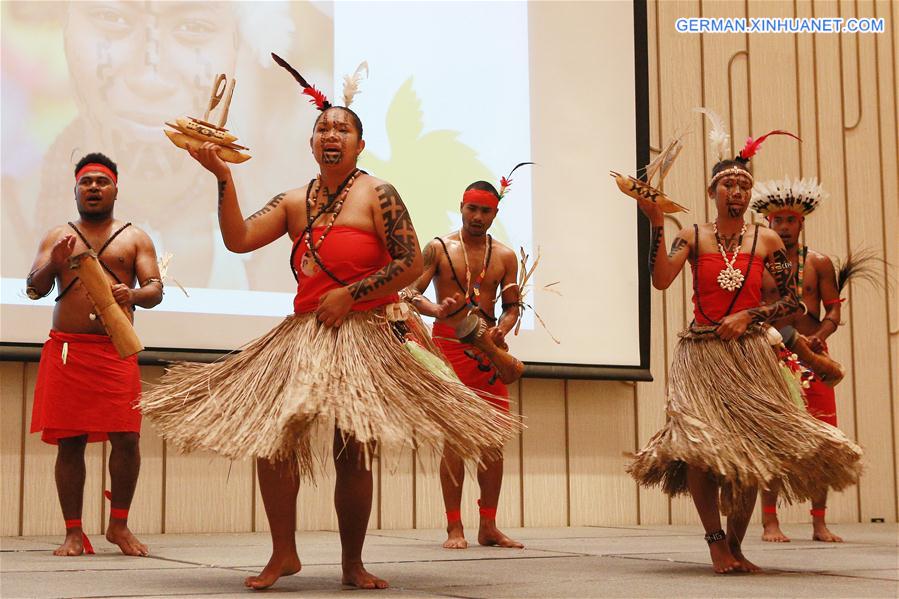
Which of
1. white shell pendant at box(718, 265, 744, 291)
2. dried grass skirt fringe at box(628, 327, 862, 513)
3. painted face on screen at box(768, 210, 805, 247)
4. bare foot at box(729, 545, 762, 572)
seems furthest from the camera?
painted face on screen at box(768, 210, 805, 247)

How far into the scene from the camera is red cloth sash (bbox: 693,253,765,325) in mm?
3637

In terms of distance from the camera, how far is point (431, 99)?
5.79 m

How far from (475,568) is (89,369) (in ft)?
4.86

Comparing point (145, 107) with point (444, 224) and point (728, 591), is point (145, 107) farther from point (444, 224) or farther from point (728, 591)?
point (728, 591)

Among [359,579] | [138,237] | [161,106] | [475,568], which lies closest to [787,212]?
[475,568]

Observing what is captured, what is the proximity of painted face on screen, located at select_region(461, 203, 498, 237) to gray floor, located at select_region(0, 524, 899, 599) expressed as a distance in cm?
118

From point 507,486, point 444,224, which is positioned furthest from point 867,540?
point 444,224

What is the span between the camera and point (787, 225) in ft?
15.4

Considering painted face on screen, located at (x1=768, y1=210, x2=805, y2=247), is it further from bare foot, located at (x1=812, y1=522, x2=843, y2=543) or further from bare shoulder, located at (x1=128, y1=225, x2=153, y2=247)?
bare shoulder, located at (x1=128, y1=225, x2=153, y2=247)

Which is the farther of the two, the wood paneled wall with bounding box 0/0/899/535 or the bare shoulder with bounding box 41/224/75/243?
the wood paneled wall with bounding box 0/0/899/535

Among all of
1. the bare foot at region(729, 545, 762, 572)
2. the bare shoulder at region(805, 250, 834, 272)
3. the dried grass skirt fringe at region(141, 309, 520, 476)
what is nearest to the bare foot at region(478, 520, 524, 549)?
the bare foot at region(729, 545, 762, 572)

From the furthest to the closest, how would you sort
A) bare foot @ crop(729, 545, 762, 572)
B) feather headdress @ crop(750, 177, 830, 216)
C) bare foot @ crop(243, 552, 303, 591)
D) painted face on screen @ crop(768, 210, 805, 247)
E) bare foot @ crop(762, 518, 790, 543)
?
bare foot @ crop(762, 518, 790, 543) < painted face on screen @ crop(768, 210, 805, 247) < feather headdress @ crop(750, 177, 830, 216) < bare foot @ crop(729, 545, 762, 572) < bare foot @ crop(243, 552, 303, 591)

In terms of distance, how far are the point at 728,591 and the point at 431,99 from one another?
137 inches

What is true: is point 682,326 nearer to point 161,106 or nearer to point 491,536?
point 491,536
